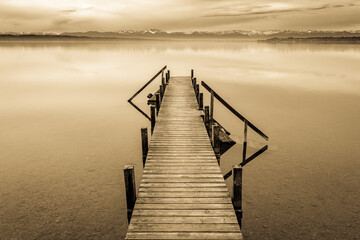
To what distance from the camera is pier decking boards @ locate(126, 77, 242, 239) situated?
5133mm

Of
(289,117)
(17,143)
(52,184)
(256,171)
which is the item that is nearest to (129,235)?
(52,184)

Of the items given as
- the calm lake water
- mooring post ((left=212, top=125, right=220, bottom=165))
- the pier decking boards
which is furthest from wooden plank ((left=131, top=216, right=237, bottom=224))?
mooring post ((left=212, top=125, right=220, bottom=165))

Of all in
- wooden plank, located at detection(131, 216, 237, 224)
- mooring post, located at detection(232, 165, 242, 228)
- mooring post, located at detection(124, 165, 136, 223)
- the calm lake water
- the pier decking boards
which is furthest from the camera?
the calm lake water

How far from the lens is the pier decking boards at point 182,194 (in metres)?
5.13

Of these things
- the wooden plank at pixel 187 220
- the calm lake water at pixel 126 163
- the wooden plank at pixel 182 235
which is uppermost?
the wooden plank at pixel 187 220

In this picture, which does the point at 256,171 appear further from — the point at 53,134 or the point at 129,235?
the point at 53,134

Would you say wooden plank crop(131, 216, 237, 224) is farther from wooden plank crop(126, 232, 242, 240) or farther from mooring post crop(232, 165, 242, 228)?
mooring post crop(232, 165, 242, 228)

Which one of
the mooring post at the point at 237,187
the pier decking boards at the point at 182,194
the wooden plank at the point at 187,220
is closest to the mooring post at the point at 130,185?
the pier decking boards at the point at 182,194

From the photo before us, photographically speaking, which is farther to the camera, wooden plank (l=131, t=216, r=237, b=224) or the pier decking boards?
wooden plank (l=131, t=216, r=237, b=224)

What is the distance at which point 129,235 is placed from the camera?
5023mm

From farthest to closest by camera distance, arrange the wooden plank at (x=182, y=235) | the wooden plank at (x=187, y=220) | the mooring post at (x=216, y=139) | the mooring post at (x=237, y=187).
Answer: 1. the mooring post at (x=216, y=139)
2. the mooring post at (x=237, y=187)
3. the wooden plank at (x=187, y=220)
4. the wooden plank at (x=182, y=235)

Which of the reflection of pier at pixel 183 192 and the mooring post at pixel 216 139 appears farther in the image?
the mooring post at pixel 216 139

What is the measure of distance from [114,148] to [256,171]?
273 inches

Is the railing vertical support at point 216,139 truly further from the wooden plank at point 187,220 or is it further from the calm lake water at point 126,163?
the wooden plank at point 187,220
